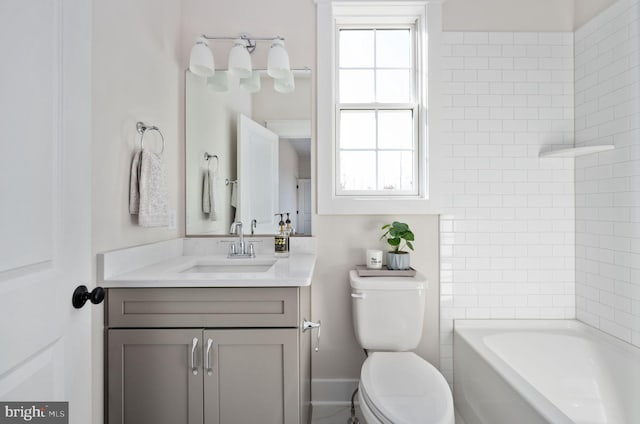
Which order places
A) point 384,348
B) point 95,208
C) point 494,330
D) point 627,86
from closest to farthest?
point 95,208, point 627,86, point 384,348, point 494,330

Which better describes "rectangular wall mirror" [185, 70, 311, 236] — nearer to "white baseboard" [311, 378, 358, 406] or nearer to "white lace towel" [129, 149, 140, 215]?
"white lace towel" [129, 149, 140, 215]

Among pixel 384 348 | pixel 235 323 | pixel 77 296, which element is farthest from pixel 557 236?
pixel 77 296

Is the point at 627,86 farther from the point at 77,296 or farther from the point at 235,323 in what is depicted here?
the point at 77,296

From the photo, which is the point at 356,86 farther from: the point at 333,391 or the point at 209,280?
the point at 333,391

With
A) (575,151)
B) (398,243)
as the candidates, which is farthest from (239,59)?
→ (575,151)

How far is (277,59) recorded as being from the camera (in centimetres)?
185

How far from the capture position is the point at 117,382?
1.29 m

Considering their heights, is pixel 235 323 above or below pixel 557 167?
below

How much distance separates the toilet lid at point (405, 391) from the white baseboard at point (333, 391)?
499mm

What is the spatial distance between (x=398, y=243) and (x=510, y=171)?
2.63 ft

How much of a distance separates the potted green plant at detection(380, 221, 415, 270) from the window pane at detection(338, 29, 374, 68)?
3.36 ft

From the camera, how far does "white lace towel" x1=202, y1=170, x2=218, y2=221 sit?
201cm

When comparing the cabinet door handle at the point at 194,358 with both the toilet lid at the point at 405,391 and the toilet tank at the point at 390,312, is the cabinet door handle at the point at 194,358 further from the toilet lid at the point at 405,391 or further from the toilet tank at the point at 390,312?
the toilet tank at the point at 390,312

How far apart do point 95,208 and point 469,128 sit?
191 cm
